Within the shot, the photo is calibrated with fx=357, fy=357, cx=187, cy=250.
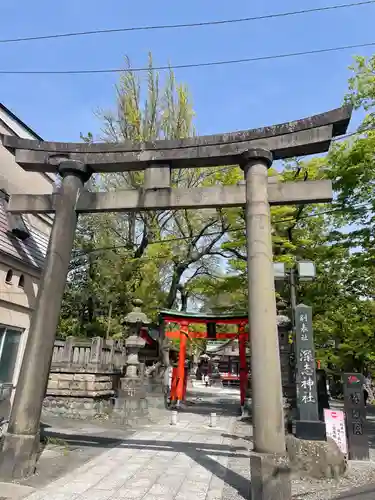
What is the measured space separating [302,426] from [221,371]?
47096 mm

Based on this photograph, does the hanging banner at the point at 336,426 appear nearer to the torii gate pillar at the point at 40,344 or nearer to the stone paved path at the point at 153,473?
the stone paved path at the point at 153,473

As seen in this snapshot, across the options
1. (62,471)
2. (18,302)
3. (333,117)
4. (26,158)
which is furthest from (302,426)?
(26,158)

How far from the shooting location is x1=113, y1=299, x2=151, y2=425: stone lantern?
13.8m

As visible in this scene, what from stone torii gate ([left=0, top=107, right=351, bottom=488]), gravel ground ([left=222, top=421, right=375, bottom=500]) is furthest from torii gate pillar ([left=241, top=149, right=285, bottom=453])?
gravel ground ([left=222, top=421, right=375, bottom=500])

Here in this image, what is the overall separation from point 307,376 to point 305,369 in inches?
6.1

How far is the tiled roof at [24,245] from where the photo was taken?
8750 millimetres

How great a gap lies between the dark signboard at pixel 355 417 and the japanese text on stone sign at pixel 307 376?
191 centimetres

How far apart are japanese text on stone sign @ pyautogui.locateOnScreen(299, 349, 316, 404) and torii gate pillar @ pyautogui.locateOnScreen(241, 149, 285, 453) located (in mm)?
2393

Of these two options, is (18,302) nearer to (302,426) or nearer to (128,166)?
(128,166)

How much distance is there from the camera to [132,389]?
566 inches

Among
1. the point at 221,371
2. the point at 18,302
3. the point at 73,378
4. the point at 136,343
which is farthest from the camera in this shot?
the point at 221,371

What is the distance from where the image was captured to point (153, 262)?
22531 millimetres

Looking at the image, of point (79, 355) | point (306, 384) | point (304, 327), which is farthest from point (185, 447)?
point (79, 355)

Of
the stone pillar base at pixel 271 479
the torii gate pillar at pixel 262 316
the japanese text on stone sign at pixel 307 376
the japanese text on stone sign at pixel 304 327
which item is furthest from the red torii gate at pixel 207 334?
the stone pillar base at pixel 271 479
